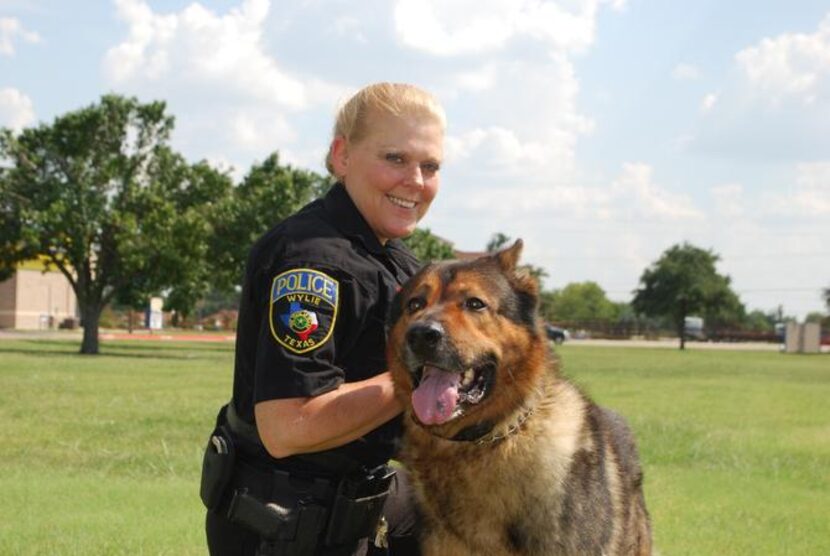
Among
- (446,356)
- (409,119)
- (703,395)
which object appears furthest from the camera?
(703,395)

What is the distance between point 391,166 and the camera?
13.1 feet

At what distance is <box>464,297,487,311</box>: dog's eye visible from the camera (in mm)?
3617

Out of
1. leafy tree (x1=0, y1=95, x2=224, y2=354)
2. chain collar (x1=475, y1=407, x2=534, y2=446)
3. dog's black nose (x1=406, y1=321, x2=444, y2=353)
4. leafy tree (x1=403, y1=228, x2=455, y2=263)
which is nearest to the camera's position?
dog's black nose (x1=406, y1=321, x2=444, y2=353)

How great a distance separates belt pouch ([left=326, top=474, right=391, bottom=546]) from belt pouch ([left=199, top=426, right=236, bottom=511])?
0.44m

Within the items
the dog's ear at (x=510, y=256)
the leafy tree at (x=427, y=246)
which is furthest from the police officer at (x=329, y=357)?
the leafy tree at (x=427, y=246)

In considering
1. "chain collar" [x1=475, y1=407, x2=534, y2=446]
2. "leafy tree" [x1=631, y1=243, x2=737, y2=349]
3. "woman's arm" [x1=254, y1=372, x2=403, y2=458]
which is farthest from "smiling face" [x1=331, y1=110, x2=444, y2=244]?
"leafy tree" [x1=631, y1=243, x2=737, y2=349]

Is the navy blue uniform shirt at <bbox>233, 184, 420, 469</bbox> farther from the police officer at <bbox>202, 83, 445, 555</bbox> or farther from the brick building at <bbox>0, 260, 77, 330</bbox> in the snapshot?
the brick building at <bbox>0, 260, 77, 330</bbox>

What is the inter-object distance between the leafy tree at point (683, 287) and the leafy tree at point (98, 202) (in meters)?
70.0

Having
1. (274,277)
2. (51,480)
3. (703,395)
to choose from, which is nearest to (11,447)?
(51,480)

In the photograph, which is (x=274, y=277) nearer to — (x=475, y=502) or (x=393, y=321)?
(x=393, y=321)

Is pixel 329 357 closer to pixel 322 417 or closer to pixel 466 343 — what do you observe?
pixel 322 417

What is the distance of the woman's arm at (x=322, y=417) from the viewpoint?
3.50m

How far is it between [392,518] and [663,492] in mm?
4921

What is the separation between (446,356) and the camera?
340cm
